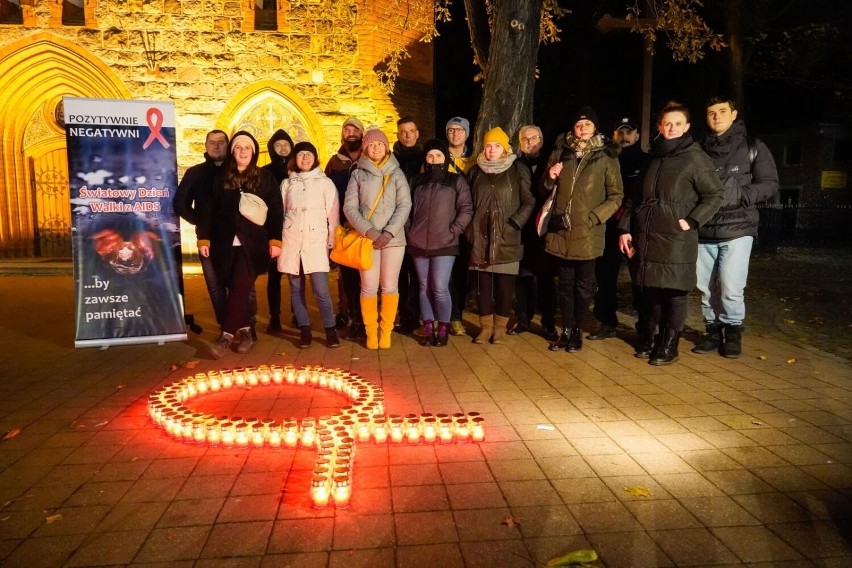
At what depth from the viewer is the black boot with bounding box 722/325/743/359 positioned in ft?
20.3

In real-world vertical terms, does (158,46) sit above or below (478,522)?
above

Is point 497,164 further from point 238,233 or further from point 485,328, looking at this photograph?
point 238,233

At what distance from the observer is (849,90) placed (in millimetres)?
24656

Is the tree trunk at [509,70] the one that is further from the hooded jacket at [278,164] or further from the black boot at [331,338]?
the black boot at [331,338]

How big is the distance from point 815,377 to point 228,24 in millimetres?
12938

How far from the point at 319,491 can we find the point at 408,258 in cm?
425

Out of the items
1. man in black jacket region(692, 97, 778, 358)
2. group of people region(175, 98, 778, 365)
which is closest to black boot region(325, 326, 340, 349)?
group of people region(175, 98, 778, 365)

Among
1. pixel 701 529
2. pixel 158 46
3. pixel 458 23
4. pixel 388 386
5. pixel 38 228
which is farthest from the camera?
pixel 458 23

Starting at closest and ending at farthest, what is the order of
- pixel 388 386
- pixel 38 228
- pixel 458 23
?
pixel 388 386, pixel 38 228, pixel 458 23

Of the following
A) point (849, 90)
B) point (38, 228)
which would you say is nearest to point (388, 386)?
point (38, 228)

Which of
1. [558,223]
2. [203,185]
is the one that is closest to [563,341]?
[558,223]

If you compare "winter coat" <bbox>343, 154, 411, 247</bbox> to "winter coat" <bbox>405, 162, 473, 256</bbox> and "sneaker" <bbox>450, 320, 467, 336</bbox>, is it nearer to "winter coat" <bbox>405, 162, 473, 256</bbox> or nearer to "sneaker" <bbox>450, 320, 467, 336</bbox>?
"winter coat" <bbox>405, 162, 473, 256</bbox>

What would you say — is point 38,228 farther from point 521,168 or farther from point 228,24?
point 521,168

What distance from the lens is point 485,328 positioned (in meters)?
6.85
